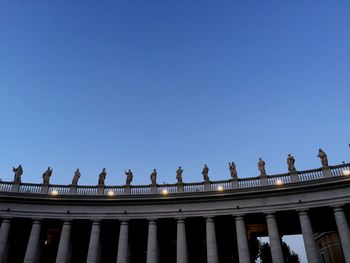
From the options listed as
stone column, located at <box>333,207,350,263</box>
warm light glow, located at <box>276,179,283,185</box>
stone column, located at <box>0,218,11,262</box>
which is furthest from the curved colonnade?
warm light glow, located at <box>276,179,283,185</box>

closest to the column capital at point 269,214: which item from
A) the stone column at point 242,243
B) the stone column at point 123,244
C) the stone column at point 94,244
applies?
the stone column at point 242,243

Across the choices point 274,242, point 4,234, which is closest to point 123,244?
point 4,234

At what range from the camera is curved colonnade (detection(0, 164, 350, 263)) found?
41.1 m

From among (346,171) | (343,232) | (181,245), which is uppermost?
(346,171)

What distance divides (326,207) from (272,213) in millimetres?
6631

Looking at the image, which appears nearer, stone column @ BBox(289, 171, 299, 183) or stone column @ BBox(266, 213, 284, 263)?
stone column @ BBox(266, 213, 284, 263)

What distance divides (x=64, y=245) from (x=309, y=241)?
3125 cm

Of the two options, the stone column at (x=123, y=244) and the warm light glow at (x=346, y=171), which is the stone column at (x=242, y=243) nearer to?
the warm light glow at (x=346, y=171)

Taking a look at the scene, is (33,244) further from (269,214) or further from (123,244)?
(269,214)

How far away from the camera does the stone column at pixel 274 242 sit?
38875 millimetres

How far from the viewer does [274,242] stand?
1575 inches

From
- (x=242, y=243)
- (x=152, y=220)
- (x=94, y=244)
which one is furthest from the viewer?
(x=152, y=220)

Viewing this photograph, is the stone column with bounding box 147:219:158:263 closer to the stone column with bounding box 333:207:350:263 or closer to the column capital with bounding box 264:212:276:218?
the column capital with bounding box 264:212:276:218

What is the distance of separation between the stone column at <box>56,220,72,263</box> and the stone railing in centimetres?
493
